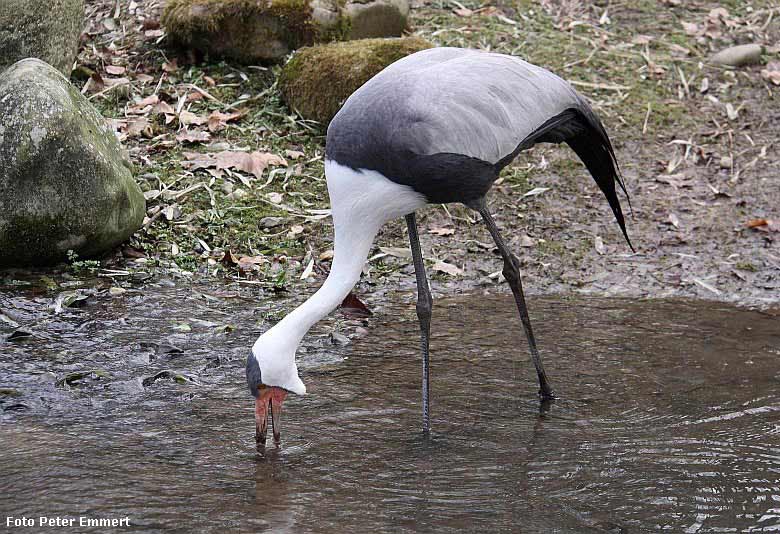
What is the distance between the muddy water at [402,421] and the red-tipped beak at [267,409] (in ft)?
0.19

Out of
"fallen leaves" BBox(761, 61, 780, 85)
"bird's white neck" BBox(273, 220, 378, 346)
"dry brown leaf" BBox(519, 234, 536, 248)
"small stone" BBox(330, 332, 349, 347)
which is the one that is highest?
"bird's white neck" BBox(273, 220, 378, 346)

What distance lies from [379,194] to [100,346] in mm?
1648

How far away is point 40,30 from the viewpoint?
627 cm

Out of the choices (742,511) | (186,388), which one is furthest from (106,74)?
(742,511)

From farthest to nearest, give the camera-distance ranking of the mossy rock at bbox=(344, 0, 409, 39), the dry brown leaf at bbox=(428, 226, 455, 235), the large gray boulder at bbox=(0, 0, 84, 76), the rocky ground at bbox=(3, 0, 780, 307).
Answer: the mossy rock at bbox=(344, 0, 409, 39)
the dry brown leaf at bbox=(428, 226, 455, 235)
the large gray boulder at bbox=(0, 0, 84, 76)
the rocky ground at bbox=(3, 0, 780, 307)

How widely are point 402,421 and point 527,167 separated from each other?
300 cm

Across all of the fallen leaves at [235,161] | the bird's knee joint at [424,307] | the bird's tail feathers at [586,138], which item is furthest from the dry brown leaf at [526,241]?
the bird's knee joint at [424,307]

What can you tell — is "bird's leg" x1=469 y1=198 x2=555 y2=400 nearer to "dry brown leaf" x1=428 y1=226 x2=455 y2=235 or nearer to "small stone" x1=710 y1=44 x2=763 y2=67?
"dry brown leaf" x1=428 y1=226 x2=455 y2=235

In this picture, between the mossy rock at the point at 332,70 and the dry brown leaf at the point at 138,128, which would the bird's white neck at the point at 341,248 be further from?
the dry brown leaf at the point at 138,128

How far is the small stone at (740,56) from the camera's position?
25.9 ft

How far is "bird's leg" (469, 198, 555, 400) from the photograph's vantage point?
14.5ft

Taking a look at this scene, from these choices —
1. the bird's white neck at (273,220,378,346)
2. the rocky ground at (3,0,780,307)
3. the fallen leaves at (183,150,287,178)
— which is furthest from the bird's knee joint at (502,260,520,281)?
the fallen leaves at (183,150,287,178)

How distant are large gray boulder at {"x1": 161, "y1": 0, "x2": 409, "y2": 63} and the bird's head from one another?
12.7 feet

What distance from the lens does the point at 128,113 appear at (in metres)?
6.97
